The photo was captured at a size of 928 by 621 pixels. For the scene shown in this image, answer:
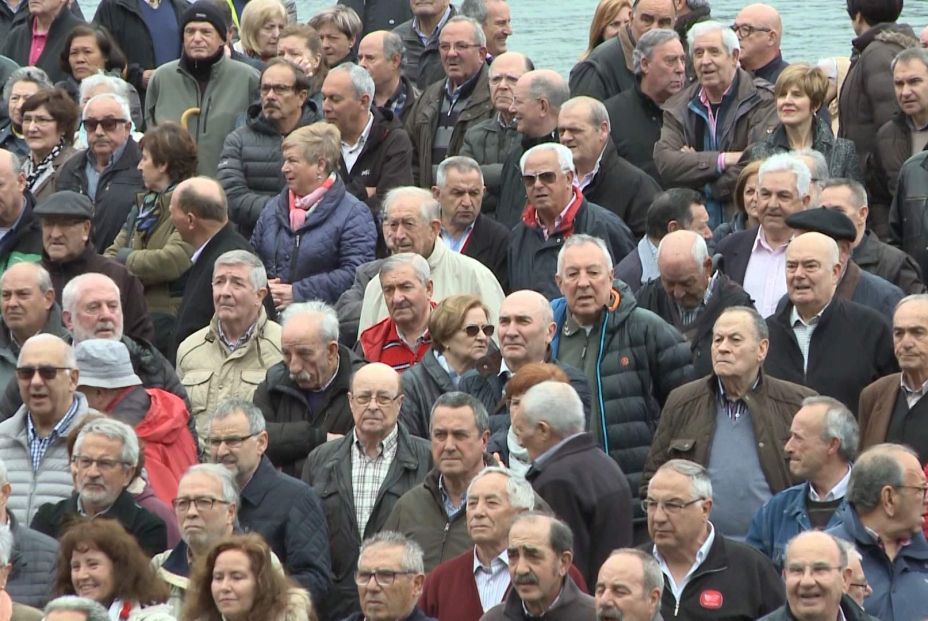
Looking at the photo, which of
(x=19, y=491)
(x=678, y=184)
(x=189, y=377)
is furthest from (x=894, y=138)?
(x=19, y=491)

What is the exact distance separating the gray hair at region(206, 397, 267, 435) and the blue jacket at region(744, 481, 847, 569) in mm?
2223

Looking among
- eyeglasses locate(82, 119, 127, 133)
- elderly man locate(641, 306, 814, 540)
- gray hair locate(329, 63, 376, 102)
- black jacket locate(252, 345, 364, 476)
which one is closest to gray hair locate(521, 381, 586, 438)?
elderly man locate(641, 306, 814, 540)

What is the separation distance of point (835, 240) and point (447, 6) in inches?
211

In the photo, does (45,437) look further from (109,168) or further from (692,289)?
(692,289)

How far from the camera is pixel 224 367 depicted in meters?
12.9

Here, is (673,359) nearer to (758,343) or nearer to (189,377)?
(758,343)

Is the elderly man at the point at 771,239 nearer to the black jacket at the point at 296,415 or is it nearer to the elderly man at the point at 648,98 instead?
the elderly man at the point at 648,98

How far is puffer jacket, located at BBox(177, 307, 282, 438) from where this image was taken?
1282 centimetres

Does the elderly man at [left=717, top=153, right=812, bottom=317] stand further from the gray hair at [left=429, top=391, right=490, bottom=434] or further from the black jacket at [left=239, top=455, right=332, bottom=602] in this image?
the black jacket at [left=239, top=455, right=332, bottom=602]

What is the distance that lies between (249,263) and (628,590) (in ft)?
11.4

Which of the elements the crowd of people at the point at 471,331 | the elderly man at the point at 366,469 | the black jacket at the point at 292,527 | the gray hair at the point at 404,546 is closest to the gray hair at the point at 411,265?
the crowd of people at the point at 471,331

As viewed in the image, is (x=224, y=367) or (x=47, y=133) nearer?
(x=224, y=367)

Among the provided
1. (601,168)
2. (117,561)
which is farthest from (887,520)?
(601,168)

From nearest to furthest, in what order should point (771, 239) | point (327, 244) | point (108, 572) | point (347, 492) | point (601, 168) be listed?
point (108, 572) < point (347, 492) < point (771, 239) < point (327, 244) < point (601, 168)
